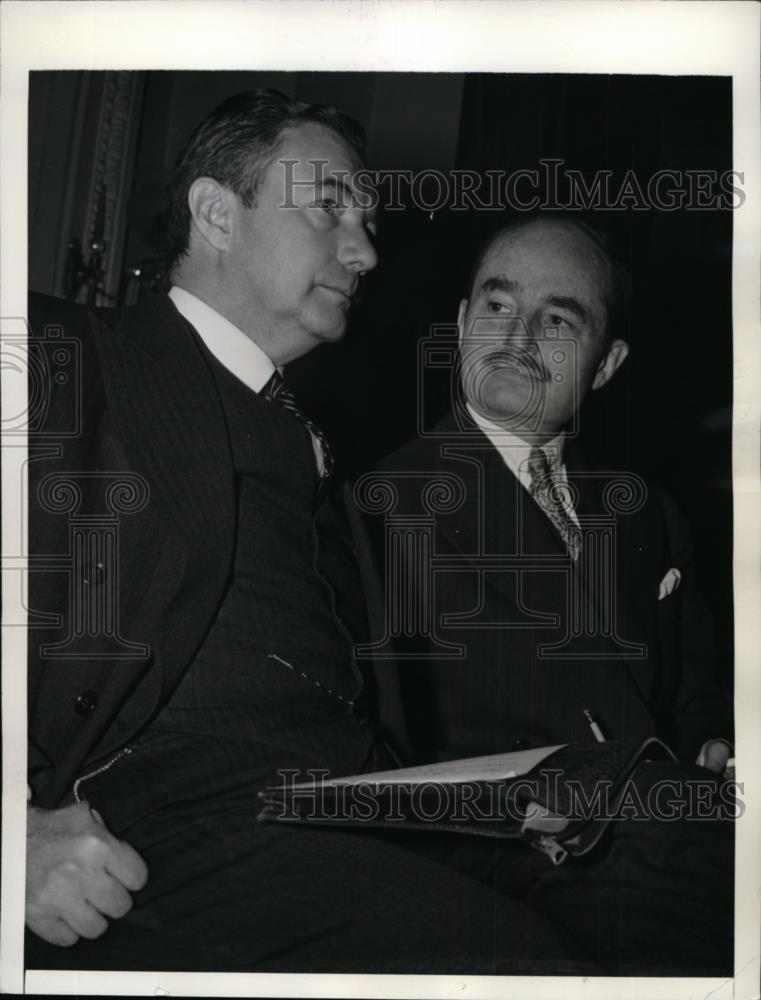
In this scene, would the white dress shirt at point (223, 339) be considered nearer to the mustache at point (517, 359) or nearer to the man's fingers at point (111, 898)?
the mustache at point (517, 359)

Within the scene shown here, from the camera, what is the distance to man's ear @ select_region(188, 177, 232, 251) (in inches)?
85.6

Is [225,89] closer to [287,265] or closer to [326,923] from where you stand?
[287,265]

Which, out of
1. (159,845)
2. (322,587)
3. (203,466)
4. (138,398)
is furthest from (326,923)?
(138,398)

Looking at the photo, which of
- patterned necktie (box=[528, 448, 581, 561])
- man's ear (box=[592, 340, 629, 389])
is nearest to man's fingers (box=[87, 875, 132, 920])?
patterned necktie (box=[528, 448, 581, 561])

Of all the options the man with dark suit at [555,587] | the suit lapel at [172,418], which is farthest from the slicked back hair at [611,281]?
the suit lapel at [172,418]

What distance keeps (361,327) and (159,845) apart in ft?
3.32

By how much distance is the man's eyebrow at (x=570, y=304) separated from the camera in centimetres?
222

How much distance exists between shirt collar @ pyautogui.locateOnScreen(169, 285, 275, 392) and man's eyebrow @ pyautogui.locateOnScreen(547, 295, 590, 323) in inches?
22.4

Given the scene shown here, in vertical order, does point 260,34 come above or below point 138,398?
above

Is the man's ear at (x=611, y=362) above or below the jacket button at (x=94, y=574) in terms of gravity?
above

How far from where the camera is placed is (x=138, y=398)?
2.14 m

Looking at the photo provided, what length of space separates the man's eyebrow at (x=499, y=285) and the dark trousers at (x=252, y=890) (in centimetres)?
95

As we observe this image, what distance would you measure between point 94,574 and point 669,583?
1.09 m

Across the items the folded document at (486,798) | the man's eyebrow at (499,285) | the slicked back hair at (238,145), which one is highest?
the slicked back hair at (238,145)
